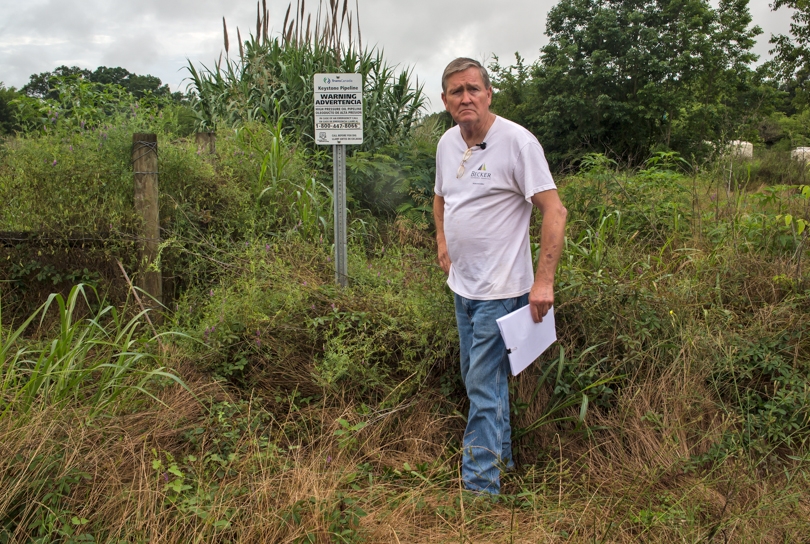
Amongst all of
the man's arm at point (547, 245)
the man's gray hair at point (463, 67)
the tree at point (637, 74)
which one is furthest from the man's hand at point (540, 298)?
the tree at point (637, 74)

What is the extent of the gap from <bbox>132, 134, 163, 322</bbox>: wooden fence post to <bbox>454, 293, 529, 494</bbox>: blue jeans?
2.72 meters

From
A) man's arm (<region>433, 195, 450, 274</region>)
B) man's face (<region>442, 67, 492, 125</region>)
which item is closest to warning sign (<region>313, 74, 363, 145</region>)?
man's arm (<region>433, 195, 450, 274</region>)

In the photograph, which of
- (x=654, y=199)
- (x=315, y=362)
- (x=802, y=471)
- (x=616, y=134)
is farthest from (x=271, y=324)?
(x=616, y=134)

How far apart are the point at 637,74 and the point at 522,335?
21.8 m

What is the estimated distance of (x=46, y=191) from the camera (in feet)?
15.6

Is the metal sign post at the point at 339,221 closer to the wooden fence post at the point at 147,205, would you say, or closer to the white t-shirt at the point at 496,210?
the wooden fence post at the point at 147,205

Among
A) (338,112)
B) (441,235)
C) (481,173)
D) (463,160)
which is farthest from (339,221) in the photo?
(481,173)

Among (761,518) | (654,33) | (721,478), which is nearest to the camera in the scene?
(761,518)

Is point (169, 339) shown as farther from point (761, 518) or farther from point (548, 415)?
point (761, 518)

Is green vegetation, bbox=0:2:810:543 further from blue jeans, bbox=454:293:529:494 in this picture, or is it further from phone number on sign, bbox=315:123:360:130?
phone number on sign, bbox=315:123:360:130

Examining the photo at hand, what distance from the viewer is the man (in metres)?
2.64

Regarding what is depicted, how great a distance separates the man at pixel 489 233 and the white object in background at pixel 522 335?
63 millimetres

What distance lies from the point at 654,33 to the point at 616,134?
12.2ft

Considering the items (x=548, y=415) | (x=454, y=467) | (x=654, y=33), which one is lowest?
(x=454, y=467)
